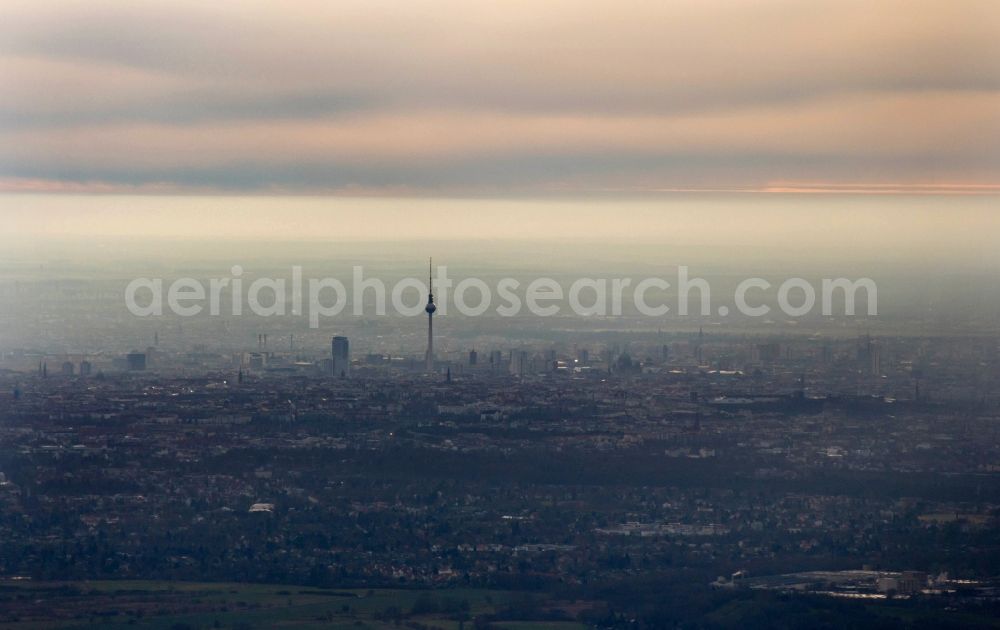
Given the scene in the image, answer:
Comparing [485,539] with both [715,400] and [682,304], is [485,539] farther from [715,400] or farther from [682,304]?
[682,304]

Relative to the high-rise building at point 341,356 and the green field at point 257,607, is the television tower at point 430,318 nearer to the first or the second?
the high-rise building at point 341,356

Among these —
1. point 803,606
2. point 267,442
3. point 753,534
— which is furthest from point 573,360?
point 803,606

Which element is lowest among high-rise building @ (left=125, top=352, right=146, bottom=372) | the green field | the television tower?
the green field

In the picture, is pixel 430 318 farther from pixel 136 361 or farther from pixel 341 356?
pixel 136 361

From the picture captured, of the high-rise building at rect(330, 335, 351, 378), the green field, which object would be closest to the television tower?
the high-rise building at rect(330, 335, 351, 378)

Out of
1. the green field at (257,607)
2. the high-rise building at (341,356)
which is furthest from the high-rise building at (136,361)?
the green field at (257,607)

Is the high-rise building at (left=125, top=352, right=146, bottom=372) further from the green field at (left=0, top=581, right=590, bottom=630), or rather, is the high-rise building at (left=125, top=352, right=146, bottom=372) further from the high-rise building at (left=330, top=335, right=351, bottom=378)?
the green field at (left=0, top=581, right=590, bottom=630)
